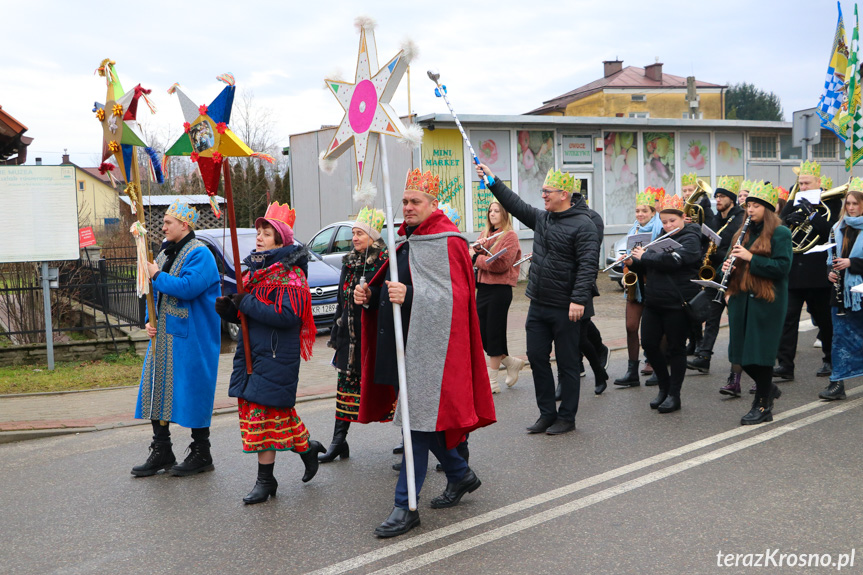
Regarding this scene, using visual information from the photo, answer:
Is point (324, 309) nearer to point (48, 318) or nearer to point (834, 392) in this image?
point (48, 318)

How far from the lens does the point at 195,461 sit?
6.02 metres

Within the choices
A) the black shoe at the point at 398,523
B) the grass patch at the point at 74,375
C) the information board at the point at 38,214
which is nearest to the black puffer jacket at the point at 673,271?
the black shoe at the point at 398,523

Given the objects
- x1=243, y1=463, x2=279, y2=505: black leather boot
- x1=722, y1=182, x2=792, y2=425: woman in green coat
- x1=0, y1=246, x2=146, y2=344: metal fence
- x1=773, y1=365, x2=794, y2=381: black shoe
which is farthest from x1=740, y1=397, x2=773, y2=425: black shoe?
x1=0, y1=246, x2=146, y2=344: metal fence

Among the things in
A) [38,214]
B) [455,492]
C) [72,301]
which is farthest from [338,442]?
[72,301]

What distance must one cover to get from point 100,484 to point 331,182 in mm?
15985

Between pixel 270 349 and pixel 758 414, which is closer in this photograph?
pixel 270 349

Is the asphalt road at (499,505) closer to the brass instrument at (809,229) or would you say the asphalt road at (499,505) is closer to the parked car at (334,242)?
the brass instrument at (809,229)

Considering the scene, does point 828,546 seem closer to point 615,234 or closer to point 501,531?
point 501,531

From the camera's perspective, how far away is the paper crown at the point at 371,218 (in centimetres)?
598

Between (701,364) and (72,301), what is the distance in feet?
29.0

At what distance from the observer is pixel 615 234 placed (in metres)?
22.8

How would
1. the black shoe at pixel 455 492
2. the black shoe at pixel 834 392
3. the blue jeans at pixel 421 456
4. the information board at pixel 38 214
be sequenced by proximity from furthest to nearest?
the information board at pixel 38 214, the black shoe at pixel 834 392, the black shoe at pixel 455 492, the blue jeans at pixel 421 456

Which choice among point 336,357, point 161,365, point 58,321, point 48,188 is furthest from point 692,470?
point 58,321

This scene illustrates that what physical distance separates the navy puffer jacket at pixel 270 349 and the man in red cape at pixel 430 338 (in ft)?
2.00
